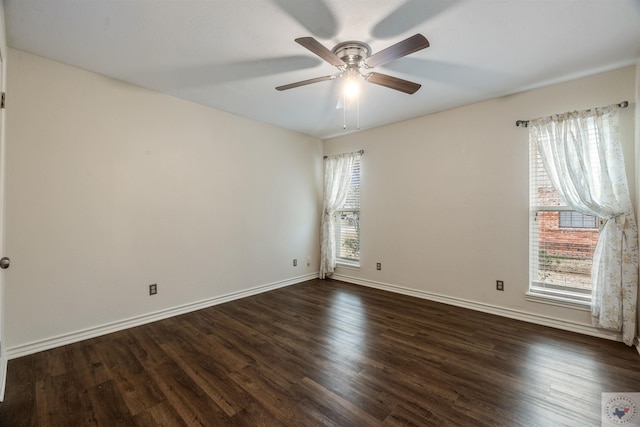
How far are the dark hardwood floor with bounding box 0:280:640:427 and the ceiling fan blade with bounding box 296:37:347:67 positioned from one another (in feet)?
7.37

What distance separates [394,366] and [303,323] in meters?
1.12

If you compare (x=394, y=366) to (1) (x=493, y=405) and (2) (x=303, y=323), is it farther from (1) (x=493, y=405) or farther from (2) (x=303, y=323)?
(2) (x=303, y=323)

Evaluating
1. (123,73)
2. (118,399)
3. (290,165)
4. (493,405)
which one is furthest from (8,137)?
(493,405)

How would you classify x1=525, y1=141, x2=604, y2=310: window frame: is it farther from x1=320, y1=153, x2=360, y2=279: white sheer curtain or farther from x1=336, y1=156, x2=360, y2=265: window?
x1=320, y1=153, x2=360, y2=279: white sheer curtain

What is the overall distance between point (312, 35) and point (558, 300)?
3428mm

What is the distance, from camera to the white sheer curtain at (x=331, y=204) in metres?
4.67

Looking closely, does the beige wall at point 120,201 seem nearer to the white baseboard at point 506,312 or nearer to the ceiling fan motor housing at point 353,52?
the white baseboard at point 506,312

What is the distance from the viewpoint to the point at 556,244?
9.40 feet

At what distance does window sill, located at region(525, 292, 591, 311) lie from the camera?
2656 millimetres

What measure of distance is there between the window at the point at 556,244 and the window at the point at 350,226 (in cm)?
232

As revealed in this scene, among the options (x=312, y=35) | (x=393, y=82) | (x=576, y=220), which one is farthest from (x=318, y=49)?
(x=576, y=220)

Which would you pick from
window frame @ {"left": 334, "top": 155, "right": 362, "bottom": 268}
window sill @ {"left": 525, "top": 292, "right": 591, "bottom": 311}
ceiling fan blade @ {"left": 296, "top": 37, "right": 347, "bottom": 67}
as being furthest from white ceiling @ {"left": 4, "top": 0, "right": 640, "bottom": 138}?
window sill @ {"left": 525, "top": 292, "right": 591, "bottom": 311}

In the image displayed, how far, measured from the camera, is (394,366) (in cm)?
211

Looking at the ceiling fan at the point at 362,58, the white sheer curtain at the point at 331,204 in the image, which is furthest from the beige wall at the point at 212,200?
the ceiling fan at the point at 362,58
